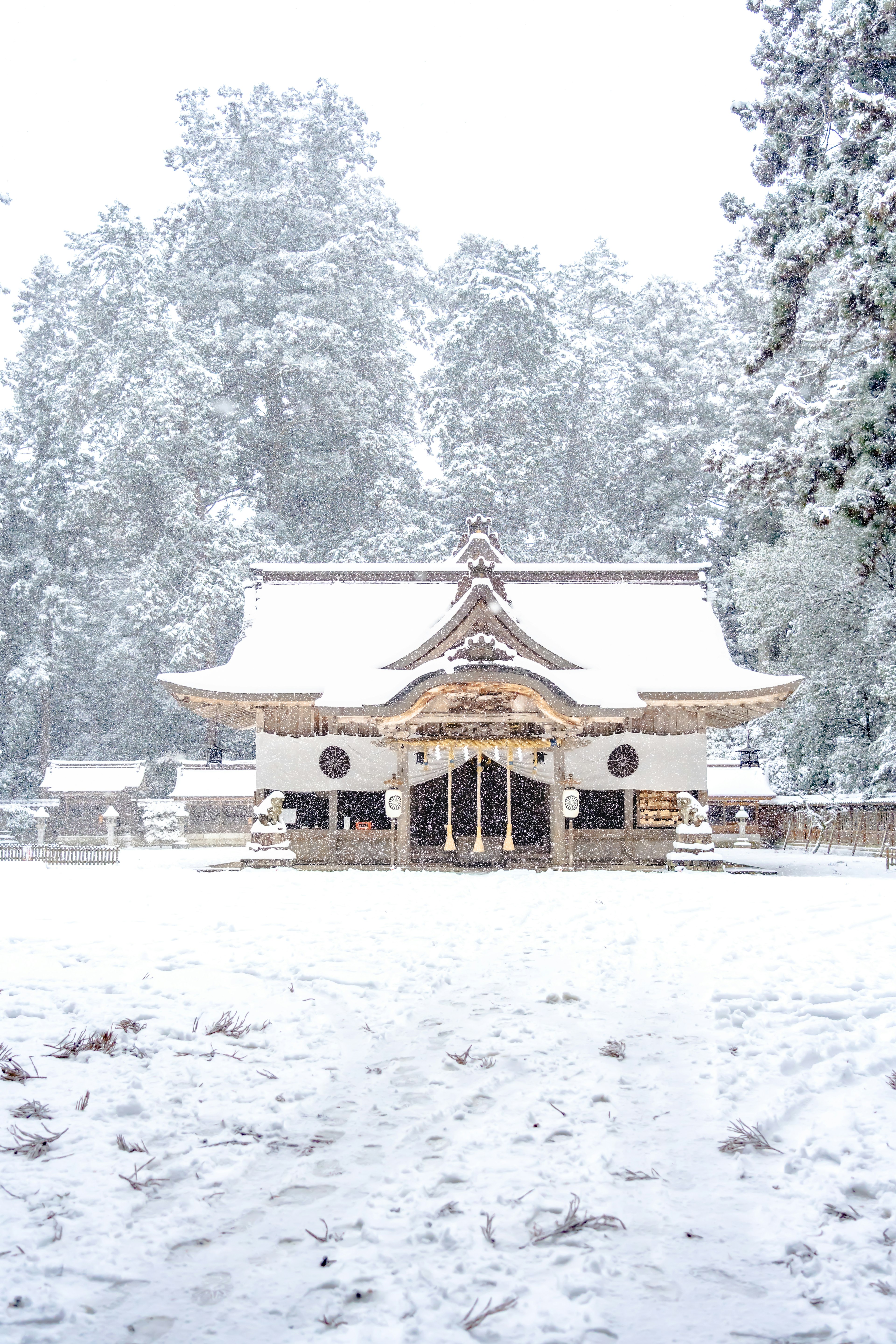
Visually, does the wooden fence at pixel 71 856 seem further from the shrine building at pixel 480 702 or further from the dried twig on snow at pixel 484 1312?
the dried twig on snow at pixel 484 1312

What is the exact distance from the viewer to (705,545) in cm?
4609

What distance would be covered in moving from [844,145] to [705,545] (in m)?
32.7

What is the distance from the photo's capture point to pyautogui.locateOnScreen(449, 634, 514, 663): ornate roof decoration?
59.3ft

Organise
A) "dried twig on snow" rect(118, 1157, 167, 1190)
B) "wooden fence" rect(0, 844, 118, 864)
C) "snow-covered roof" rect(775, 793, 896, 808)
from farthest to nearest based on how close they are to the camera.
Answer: "snow-covered roof" rect(775, 793, 896, 808), "wooden fence" rect(0, 844, 118, 864), "dried twig on snow" rect(118, 1157, 167, 1190)

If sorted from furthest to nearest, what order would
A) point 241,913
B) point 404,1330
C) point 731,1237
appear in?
point 241,913, point 731,1237, point 404,1330

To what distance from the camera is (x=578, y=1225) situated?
3.86 meters

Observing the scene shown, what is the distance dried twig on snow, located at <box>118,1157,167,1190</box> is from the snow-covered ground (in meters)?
0.02

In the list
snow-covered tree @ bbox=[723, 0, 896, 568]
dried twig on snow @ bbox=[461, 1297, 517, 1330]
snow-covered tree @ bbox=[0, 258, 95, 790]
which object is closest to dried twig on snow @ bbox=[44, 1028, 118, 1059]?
dried twig on snow @ bbox=[461, 1297, 517, 1330]

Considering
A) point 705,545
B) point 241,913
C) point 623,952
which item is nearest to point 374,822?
point 241,913

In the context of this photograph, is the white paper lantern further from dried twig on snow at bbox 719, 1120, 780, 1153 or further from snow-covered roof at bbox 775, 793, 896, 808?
snow-covered roof at bbox 775, 793, 896, 808

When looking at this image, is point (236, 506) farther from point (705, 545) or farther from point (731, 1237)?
point (731, 1237)

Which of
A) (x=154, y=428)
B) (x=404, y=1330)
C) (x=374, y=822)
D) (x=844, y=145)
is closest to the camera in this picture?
(x=404, y=1330)

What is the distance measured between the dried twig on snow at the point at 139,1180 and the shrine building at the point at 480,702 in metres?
13.7

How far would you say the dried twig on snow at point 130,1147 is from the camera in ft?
14.8
